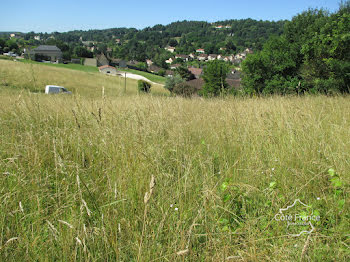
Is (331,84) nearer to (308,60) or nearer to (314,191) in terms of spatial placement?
(308,60)

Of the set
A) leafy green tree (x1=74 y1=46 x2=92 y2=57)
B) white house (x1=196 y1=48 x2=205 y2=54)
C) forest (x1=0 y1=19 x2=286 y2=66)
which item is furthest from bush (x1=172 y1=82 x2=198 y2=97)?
white house (x1=196 y1=48 x2=205 y2=54)

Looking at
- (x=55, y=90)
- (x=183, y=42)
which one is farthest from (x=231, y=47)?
(x=55, y=90)

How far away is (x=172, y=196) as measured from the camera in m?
1.64

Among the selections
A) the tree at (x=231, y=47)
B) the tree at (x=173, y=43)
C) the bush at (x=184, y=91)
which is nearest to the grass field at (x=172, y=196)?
the bush at (x=184, y=91)

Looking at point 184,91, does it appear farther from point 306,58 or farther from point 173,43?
point 173,43

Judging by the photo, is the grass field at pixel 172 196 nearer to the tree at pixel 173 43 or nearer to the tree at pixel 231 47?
the tree at pixel 231 47

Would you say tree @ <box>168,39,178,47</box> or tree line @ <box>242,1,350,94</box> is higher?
tree @ <box>168,39,178,47</box>

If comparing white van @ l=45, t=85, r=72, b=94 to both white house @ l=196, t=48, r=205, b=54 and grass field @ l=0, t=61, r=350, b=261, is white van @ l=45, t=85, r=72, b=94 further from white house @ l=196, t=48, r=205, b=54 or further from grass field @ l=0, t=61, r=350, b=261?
white house @ l=196, t=48, r=205, b=54

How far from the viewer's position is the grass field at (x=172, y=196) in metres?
1.23

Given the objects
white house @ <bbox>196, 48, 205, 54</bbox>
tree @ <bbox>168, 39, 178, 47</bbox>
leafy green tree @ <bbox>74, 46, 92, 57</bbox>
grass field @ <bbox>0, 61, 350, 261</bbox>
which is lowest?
grass field @ <bbox>0, 61, 350, 261</bbox>

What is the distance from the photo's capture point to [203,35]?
173125 mm

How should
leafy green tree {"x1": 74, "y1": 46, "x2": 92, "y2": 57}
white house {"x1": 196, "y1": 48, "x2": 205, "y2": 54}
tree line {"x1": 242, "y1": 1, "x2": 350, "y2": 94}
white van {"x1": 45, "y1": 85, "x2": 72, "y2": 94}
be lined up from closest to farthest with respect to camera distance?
white van {"x1": 45, "y1": 85, "x2": 72, "y2": 94}, tree line {"x1": 242, "y1": 1, "x2": 350, "y2": 94}, leafy green tree {"x1": 74, "y1": 46, "x2": 92, "y2": 57}, white house {"x1": 196, "y1": 48, "x2": 205, "y2": 54}

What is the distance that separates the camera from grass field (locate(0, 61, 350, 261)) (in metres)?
1.23

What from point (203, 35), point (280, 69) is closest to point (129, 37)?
point (203, 35)
